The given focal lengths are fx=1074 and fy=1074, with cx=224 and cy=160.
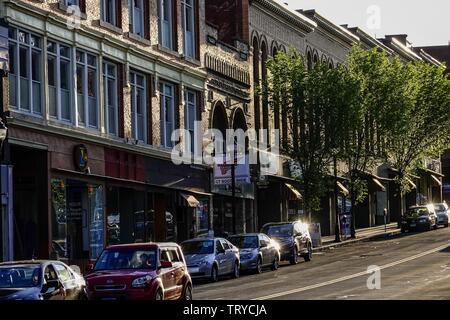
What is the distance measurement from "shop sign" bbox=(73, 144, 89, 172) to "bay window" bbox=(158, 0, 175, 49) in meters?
10.3

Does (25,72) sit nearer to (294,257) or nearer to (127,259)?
(127,259)

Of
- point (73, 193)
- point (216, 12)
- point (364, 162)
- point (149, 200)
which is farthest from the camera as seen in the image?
point (364, 162)

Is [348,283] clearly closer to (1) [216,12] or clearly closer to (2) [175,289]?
(2) [175,289]

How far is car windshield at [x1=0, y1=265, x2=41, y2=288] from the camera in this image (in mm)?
19453

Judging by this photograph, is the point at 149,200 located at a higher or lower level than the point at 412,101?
lower

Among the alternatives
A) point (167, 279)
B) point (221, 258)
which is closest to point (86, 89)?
point (221, 258)

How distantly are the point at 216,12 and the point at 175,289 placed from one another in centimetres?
3726

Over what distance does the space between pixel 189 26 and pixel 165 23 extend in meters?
2.99

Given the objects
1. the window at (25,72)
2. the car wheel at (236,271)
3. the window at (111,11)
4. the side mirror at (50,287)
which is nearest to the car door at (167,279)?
the side mirror at (50,287)

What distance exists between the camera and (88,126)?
39.8 m

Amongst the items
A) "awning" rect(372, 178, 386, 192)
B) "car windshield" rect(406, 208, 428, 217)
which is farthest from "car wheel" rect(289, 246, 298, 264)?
"awning" rect(372, 178, 386, 192)

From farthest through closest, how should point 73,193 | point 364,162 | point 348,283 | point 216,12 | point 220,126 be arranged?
1. point 364,162
2. point 216,12
3. point 220,126
4. point 73,193
5. point 348,283

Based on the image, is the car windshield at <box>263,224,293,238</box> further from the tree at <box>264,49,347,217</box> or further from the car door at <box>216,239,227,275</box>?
the tree at <box>264,49,347,217</box>

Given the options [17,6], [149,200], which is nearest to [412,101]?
[149,200]
